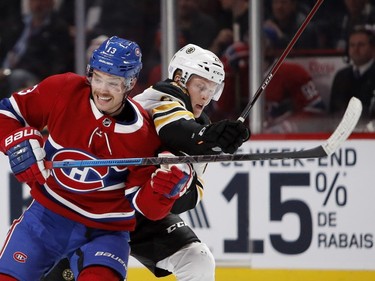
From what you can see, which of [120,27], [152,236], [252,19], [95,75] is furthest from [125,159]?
[120,27]

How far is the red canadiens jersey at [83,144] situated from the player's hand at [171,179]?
0.13 m

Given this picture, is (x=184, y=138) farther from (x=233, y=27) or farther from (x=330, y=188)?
(x=233, y=27)

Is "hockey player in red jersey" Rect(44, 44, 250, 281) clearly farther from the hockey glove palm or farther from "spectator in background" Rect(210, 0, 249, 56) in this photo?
"spectator in background" Rect(210, 0, 249, 56)

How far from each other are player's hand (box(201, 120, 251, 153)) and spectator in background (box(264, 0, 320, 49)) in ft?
6.89

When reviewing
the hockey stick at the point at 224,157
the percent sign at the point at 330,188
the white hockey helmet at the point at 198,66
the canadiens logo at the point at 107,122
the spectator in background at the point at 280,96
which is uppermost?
the white hockey helmet at the point at 198,66

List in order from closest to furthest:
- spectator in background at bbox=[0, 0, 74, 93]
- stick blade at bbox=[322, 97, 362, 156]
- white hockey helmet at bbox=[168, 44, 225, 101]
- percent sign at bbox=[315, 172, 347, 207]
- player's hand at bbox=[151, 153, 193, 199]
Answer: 1. stick blade at bbox=[322, 97, 362, 156]
2. player's hand at bbox=[151, 153, 193, 199]
3. white hockey helmet at bbox=[168, 44, 225, 101]
4. percent sign at bbox=[315, 172, 347, 207]
5. spectator in background at bbox=[0, 0, 74, 93]

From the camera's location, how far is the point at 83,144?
3.81 m

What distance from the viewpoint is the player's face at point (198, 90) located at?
4102 millimetres

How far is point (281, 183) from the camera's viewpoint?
216 inches

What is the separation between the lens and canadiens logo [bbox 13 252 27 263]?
3703 millimetres

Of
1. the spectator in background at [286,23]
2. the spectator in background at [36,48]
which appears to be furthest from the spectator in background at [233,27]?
the spectator in background at [36,48]

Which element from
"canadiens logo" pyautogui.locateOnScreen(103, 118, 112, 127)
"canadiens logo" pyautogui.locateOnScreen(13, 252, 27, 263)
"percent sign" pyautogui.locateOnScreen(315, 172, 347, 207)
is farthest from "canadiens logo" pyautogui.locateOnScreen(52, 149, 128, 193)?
"percent sign" pyautogui.locateOnScreen(315, 172, 347, 207)

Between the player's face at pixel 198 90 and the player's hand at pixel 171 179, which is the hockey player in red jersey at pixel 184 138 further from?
the player's hand at pixel 171 179

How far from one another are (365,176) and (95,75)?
1.98 meters
